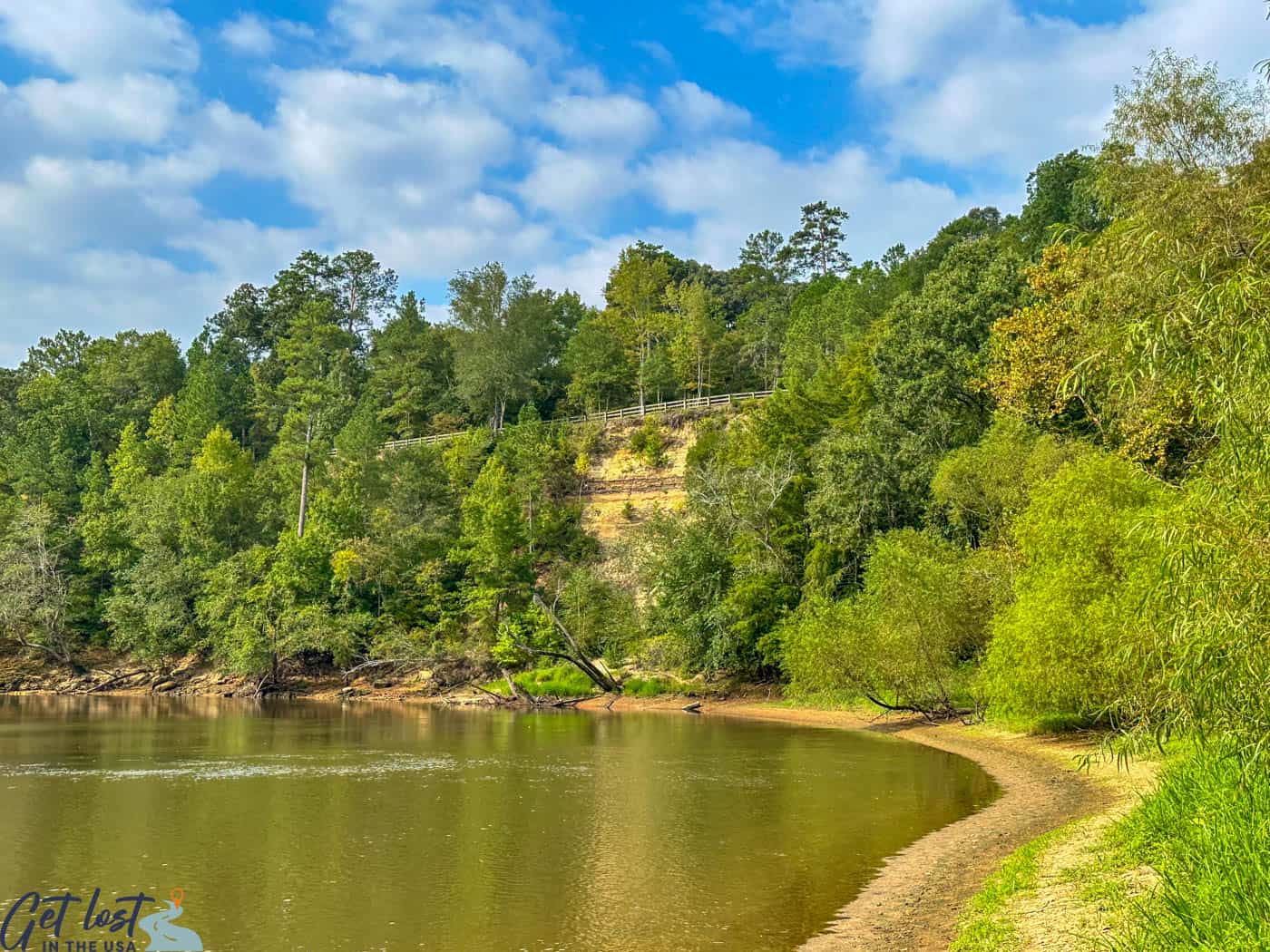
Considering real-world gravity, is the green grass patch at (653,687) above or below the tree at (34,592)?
below

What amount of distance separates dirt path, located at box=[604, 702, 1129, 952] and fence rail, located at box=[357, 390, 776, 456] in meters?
44.4

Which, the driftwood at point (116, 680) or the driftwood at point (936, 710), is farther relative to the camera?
the driftwood at point (116, 680)

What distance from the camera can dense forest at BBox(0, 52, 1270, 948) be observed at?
1169cm

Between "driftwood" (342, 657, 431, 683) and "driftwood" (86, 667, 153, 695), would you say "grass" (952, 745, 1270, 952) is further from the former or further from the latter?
"driftwood" (86, 667, 153, 695)

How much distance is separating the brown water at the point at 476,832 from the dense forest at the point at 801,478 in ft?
18.5

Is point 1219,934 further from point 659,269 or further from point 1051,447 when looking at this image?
point 659,269

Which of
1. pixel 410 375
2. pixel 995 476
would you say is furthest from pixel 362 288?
pixel 995 476

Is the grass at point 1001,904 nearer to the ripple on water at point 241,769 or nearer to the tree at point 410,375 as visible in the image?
the ripple on water at point 241,769

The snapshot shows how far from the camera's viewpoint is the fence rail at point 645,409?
245ft

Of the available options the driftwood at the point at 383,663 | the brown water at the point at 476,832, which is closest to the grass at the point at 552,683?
the driftwood at the point at 383,663

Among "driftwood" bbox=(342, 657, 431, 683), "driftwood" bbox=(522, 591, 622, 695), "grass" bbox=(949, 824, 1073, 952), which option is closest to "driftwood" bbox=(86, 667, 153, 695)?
"driftwood" bbox=(342, 657, 431, 683)

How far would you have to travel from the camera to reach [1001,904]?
1312 centimetres

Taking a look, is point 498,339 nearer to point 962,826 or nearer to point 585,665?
point 585,665

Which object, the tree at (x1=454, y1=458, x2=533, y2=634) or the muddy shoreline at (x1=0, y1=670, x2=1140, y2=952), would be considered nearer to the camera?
the muddy shoreline at (x1=0, y1=670, x2=1140, y2=952)
